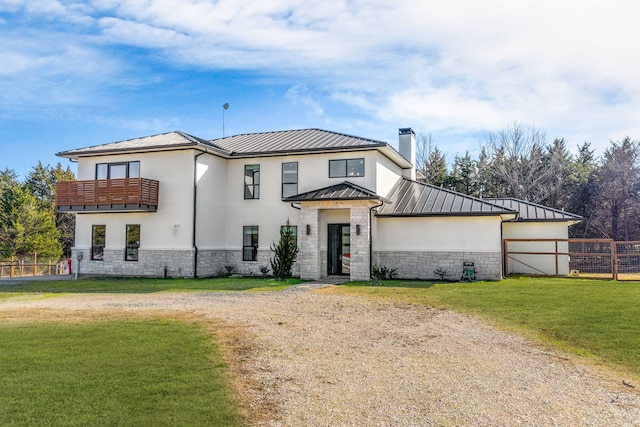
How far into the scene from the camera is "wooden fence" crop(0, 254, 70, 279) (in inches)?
974

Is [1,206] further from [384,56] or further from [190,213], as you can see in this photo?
[384,56]

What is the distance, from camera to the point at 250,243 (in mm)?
21094

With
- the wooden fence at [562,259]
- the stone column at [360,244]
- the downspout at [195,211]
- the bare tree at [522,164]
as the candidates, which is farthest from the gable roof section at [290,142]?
the bare tree at [522,164]

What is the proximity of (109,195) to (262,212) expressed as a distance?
6395 millimetres

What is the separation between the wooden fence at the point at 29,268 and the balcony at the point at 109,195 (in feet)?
19.3

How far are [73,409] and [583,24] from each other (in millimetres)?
13393

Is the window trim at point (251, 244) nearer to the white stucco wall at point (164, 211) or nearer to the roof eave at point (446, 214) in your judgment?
the white stucco wall at point (164, 211)

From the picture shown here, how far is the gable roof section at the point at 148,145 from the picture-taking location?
19578 mm

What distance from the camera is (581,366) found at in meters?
6.14

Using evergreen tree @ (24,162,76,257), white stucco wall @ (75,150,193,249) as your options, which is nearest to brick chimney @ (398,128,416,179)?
white stucco wall @ (75,150,193,249)

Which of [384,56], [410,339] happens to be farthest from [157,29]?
[410,339]

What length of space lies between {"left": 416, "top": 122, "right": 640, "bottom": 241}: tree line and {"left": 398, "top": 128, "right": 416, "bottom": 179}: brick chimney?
23.5ft

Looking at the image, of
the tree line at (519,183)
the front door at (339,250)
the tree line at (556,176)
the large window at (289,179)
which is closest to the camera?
the front door at (339,250)

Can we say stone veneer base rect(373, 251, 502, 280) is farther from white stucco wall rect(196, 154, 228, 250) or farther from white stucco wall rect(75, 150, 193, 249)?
white stucco wall rect(75, 150, 193, 249)
